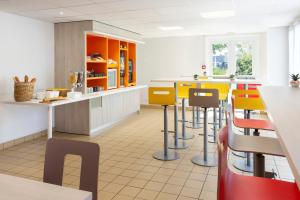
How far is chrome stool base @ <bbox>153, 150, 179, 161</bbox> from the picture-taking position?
3842 millimetres

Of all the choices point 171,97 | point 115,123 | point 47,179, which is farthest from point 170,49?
point 47,179

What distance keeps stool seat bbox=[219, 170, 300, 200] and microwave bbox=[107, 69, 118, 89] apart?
4747mm

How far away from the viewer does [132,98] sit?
7086 mm

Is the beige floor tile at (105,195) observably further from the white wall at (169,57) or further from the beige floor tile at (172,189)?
the white wall at (169,57)

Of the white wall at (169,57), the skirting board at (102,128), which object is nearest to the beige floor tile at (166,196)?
the skirting board at (102,128)

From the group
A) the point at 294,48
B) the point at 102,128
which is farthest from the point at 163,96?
the point at 294,48

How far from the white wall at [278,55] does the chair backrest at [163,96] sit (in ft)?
13.9

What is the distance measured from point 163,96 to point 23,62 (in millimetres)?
2620

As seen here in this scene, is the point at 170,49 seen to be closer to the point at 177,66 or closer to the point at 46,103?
the point at 177,66

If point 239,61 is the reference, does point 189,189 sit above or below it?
below

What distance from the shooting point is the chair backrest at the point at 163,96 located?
3.75 m

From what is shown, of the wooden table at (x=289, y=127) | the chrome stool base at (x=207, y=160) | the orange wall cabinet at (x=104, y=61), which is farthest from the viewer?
the orange wall cabinet at (x=104, y=61)

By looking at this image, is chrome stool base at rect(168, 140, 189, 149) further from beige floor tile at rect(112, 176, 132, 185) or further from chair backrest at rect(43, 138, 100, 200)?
chair backrest at rect(43, 138, 100, 200)

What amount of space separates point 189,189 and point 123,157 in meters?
1.33
